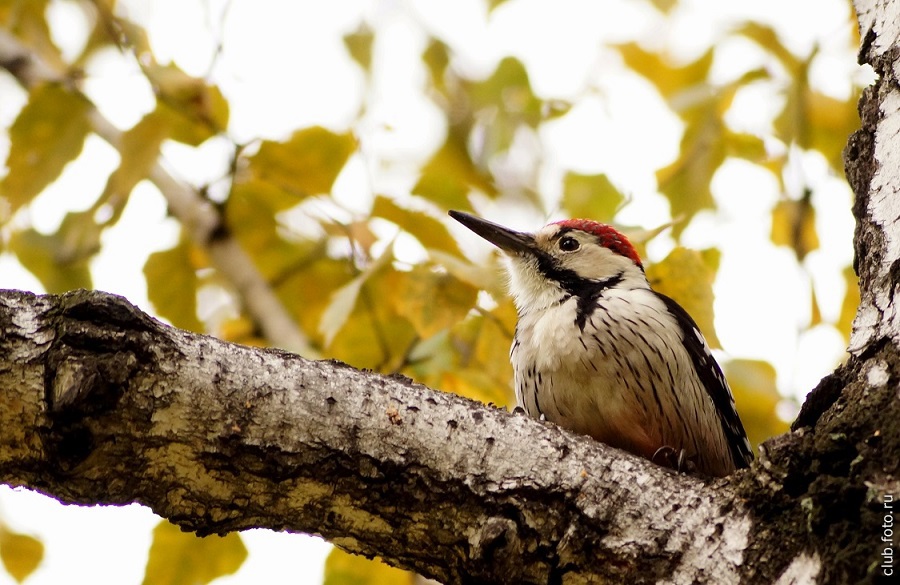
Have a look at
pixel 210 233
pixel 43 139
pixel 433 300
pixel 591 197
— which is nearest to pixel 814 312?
pixel 591 197

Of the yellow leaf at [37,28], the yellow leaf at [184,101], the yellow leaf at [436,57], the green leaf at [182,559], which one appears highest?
the yellow leaf at [436,57]

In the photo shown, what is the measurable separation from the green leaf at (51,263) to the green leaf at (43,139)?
0.36 meters

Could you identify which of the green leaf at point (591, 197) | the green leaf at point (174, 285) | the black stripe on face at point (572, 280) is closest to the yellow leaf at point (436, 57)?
the green leaf at point (591, 197)

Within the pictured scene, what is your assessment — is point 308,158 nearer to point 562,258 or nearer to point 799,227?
point 562,258

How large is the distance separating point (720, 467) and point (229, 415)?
6.48 ft

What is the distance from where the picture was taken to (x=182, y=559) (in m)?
3.11

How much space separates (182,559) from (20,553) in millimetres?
1468

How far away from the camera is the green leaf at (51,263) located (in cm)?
399

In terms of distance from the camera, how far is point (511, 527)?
1955mm

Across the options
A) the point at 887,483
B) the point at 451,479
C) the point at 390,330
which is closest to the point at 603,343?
the point at 390,330

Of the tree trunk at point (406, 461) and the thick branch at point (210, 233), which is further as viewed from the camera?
the thick branch at point (210, 233)

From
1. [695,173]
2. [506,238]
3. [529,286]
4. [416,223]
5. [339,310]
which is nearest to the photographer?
[339,310]

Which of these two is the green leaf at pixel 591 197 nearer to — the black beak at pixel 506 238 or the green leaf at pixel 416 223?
the black beak at pixel 506 238

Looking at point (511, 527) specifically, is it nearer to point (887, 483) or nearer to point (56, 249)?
point (887, 483)
